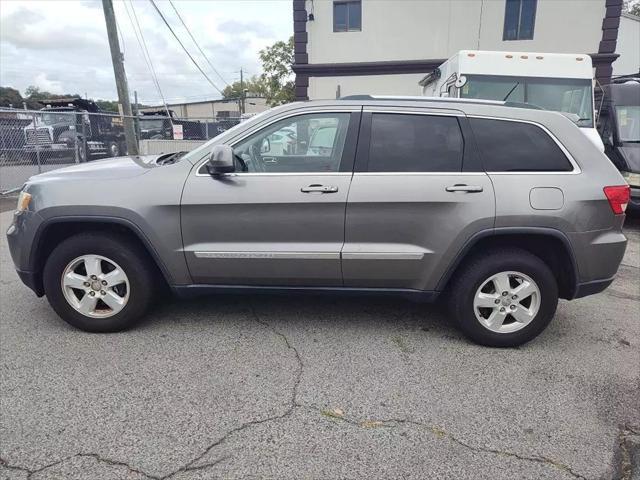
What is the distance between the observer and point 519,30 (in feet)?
53.6

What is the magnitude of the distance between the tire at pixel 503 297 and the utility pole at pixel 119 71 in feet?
38.9

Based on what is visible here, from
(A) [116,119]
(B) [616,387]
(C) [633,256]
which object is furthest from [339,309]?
(A) [116,119]

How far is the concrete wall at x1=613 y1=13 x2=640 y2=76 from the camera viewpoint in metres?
22.0

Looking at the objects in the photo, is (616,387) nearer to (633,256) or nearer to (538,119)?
(538,119)

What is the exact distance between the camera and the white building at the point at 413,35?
1596cm

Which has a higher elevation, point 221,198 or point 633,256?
point 221,198

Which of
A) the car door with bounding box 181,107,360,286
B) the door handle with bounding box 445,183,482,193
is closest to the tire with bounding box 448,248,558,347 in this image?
the door handle with bounding box 445,183,482,193

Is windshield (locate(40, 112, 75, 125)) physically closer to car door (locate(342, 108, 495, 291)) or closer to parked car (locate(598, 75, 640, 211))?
car door (locate(342, 108, 495, 291))

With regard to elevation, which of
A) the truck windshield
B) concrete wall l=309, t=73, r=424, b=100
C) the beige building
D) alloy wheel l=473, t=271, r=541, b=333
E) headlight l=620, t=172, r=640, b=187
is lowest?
alloy wheel l=473, t=271, r=541, b=333

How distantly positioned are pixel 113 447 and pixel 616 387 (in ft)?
10.1

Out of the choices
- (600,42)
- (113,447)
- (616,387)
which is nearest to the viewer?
(113,447)

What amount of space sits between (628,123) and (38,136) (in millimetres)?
12638

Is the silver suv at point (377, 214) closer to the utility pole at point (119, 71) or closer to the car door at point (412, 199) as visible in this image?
the car door at point (412, 199)

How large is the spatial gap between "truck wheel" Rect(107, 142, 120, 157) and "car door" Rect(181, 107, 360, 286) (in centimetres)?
1166
